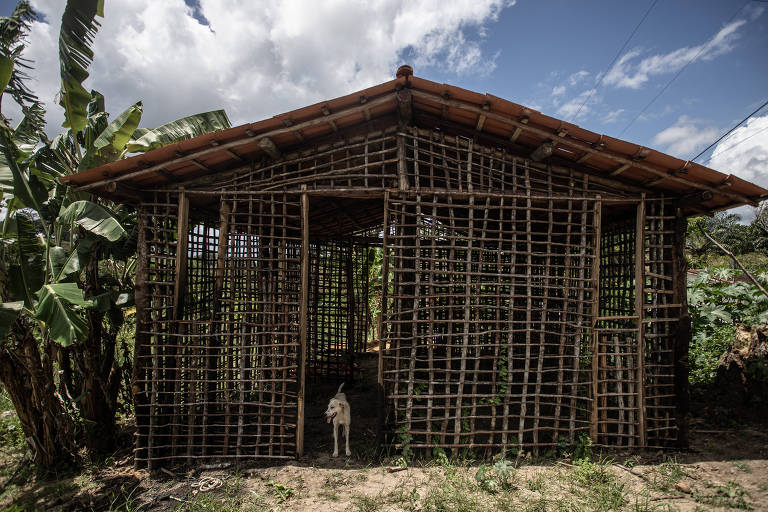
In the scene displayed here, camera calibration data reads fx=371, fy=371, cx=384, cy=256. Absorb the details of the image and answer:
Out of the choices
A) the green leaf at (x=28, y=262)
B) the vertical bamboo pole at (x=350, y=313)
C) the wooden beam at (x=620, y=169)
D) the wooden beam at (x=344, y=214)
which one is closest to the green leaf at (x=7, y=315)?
the green leaf at (x=28, y=262)

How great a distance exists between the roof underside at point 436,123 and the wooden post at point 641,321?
56 centimetres

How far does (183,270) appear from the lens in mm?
4715

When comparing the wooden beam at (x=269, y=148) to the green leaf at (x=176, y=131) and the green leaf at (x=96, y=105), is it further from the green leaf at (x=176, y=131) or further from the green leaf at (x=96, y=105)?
the green leaf at (x=96, y=105)

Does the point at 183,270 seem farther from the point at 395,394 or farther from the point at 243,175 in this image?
the point at 395,394

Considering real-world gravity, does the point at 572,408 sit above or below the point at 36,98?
below

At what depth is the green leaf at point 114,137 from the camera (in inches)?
189

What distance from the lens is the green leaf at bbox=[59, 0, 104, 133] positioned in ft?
14.5

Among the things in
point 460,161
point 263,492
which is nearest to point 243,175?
point 460,161

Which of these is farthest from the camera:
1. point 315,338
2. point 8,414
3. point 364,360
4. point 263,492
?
point 364,360

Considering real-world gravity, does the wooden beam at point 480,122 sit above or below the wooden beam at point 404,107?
below

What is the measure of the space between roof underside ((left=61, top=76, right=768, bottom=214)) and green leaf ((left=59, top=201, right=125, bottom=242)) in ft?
0.86

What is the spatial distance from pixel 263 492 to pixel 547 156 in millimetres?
5106

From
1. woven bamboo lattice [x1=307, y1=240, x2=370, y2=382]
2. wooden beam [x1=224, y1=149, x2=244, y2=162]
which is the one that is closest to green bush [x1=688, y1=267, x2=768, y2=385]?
woven bamboo lattice [x1=307, y1=240, x2=370, y2=382]

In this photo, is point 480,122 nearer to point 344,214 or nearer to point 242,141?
point 242,141
